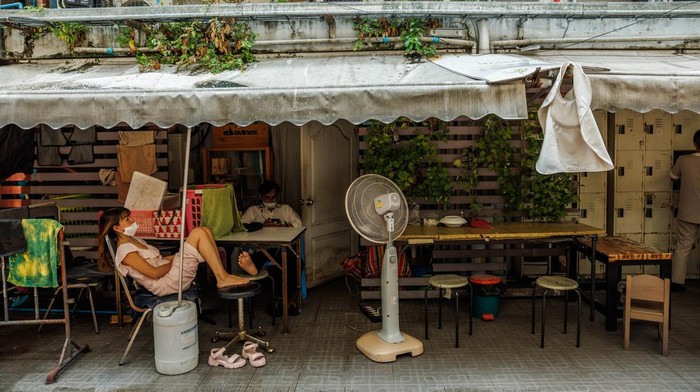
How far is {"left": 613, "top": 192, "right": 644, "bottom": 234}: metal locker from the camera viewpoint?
7.88 metres

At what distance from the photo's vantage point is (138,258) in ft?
17.0

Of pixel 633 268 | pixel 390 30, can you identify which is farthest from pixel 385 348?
pixel 633 268

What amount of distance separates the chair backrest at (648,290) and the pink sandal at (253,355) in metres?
3.90

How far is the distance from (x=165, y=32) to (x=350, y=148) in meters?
3.43

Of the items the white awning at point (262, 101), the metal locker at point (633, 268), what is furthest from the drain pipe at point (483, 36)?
the metal locker at point (633, 268)

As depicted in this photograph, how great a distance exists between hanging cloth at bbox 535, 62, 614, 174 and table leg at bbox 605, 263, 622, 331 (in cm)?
212

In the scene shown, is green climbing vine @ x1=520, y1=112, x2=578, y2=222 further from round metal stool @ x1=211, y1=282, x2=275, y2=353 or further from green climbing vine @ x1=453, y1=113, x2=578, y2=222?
round metal stool @ x1=211, y1=282, x2=275, y2=353

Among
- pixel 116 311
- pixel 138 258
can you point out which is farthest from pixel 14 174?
pixel 138 258

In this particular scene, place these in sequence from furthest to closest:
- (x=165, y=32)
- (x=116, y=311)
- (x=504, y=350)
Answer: (x=165, y=32)
(x=116, y=311)
(x=504, y=350)

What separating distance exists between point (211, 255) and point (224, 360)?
1099 millimetres

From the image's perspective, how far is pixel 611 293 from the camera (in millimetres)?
5926

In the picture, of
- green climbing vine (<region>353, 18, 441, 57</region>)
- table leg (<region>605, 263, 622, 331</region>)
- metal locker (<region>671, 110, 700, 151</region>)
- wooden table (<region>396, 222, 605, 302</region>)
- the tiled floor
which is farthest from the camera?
metal locker (<region>671, 110, 700, 151</region>)

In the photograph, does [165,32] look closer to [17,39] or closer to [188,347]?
[17,39]

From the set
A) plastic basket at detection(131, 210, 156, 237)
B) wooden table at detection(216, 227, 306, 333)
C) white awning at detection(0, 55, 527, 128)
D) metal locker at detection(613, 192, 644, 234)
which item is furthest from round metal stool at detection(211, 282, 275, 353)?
metal locker at detection(613, 192, 644, 234)
